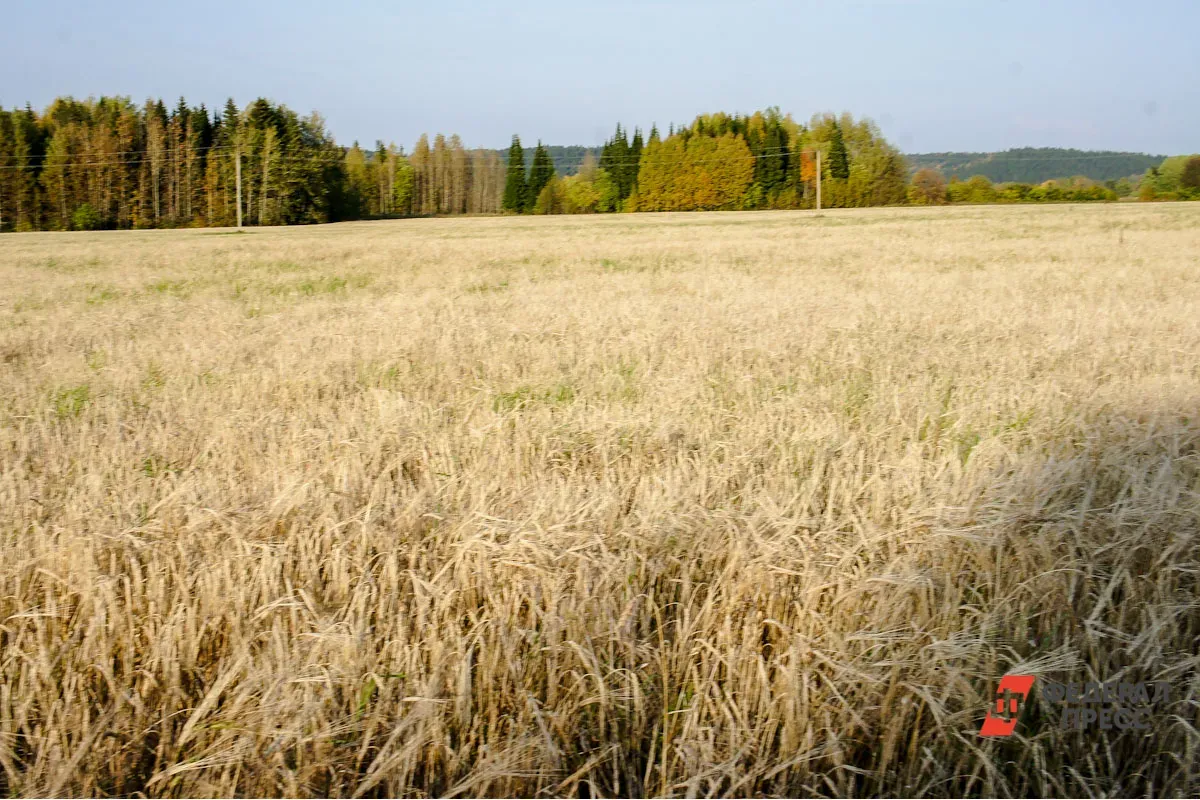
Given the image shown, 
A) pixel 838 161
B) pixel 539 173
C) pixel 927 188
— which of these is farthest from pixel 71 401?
pixel 539 173

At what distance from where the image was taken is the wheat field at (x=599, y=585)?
2.23 m

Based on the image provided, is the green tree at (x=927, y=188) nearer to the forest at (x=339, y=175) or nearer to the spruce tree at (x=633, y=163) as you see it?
the forest at (x=339, y=175)

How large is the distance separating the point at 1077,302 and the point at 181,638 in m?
10.1

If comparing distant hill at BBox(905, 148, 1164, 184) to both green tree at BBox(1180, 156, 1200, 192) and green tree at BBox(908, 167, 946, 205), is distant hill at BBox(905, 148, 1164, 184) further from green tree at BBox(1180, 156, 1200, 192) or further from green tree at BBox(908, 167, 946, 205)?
green tree at BBox(1180, 156, 1200, 192)

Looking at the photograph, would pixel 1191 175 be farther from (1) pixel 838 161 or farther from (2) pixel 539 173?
(2) pixel 539 173

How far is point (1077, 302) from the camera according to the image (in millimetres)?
9914

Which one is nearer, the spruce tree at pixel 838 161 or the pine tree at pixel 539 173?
the spruce tree at pixel 838 161

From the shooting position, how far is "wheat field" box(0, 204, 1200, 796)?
2.23 metres

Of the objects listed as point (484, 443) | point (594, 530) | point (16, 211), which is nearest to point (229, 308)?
point (484, 443)

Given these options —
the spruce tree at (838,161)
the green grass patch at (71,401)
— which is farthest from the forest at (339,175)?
the green grass patch at (71,401)

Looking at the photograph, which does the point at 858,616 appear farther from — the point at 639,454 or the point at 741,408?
the point at 741,408

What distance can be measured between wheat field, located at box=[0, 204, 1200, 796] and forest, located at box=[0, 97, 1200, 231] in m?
62.4

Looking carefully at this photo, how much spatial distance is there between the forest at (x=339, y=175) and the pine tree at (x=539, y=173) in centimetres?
23

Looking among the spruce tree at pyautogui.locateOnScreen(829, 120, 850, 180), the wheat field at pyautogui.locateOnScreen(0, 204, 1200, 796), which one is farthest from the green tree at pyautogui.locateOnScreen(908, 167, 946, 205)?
the wheat field at pyautogui.locateOnScreen(0, 204, 1200, 796)
